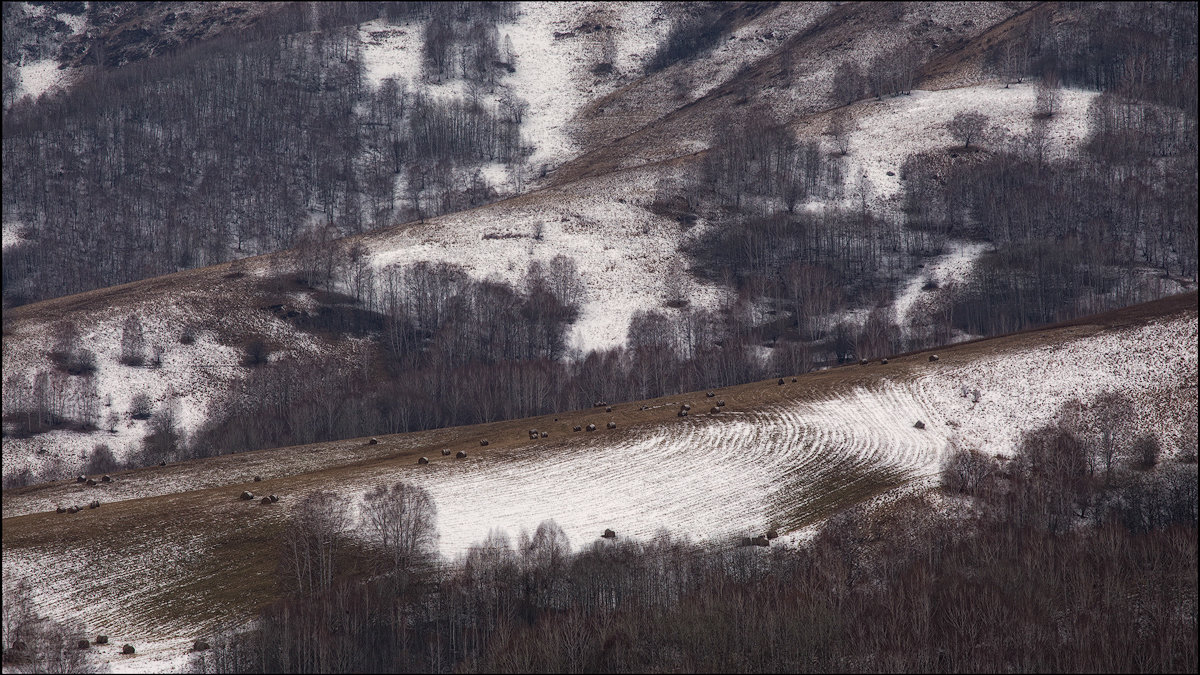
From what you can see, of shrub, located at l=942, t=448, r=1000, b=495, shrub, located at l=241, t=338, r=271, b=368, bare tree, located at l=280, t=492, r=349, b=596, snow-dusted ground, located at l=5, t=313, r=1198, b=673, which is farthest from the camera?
shrub, located at l=241, t=338, r=271, b=368

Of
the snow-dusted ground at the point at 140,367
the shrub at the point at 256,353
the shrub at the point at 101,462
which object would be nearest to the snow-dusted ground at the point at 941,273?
the snow-dusted ground at the point at 140,367

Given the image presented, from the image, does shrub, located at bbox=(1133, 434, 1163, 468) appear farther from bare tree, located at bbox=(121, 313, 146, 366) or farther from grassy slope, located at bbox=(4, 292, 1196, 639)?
bare tree, located at bbox=(121, 313, 146, 366)

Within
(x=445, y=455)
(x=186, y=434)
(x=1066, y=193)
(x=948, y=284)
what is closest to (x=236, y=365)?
(x=186, y=434)

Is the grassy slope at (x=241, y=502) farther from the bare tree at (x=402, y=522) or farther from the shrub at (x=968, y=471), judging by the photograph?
the bare tree at (x=402, y=522)

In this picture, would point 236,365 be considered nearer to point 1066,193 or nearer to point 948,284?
point 948,284

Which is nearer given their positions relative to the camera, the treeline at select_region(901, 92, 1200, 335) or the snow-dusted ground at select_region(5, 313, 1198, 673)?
the snow-dusted ground at select_region(5, 313, 1198, 673)

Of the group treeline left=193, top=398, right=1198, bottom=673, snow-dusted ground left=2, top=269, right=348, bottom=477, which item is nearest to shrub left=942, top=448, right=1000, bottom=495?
treeline left=193, top=398, right=1198, bottom=673

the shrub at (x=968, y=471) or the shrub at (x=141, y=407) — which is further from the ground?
the shrub at (x=968, y=471)

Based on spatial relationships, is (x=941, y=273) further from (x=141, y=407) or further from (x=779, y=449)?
(x=141, y=407)
